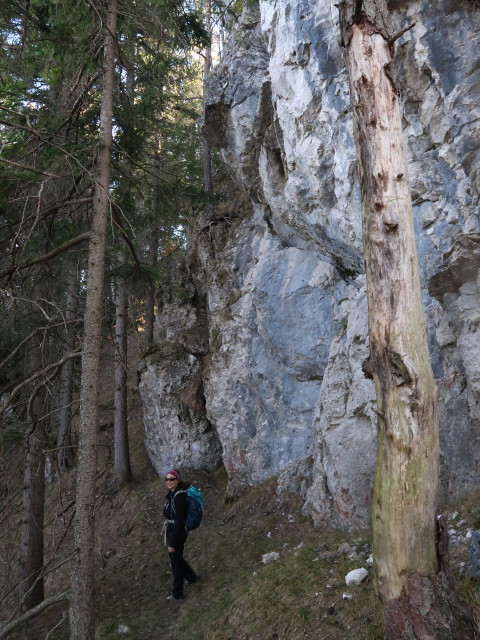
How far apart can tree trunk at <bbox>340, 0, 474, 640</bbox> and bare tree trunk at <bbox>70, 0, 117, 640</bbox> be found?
12.1 ft

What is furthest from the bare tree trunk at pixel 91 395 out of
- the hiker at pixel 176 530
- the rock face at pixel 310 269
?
the rock face at pixel 310 269

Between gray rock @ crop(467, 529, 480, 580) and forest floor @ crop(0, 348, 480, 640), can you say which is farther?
forest floor @ crop(0, 348, 480, 640)

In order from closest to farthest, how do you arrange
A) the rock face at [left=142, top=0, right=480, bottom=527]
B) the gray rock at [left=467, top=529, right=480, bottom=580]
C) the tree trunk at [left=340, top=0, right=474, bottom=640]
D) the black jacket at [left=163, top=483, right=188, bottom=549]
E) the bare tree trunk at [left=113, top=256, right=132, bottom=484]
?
1. the tree trunk at [left=340, top=0, right=474, bottom=640]
2. the gray rock at [left=467, top=529, right=480, bottom=580]
3. the rock face at [left=142, top=0, right=480, bottom=527]
4. the black jacket at [left=163, top=483, right=188, bottom=549]
5. the bare tree trunk at [left=113, top=256, right=132, bottom=484]

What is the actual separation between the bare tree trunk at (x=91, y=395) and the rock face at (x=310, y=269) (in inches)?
135

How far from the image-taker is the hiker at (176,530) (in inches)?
270

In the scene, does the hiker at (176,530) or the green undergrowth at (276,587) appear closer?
the green undergrowth at (276,587)

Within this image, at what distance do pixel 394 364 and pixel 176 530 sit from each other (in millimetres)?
4755

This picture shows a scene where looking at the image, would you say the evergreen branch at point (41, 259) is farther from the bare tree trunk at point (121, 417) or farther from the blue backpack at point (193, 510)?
the bare tree trunk at point (121, 417)

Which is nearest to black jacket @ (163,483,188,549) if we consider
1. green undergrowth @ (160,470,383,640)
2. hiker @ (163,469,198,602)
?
hiker @ (163,469,198,602)

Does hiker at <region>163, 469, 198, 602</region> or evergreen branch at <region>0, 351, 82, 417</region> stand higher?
evergreen branch at <region>0, 351, 82, 417</region>

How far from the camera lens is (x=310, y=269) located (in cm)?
989

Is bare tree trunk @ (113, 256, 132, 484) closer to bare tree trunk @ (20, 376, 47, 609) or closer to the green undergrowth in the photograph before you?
the green undergrowth

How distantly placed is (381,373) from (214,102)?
9278 millimetres

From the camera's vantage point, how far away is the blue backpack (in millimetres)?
6863
